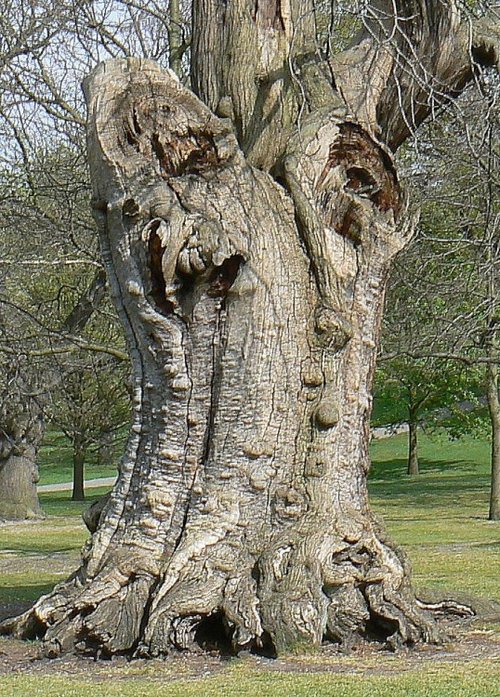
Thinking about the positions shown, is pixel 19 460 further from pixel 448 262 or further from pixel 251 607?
pixel 251 607

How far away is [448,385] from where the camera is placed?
3184 centimetres

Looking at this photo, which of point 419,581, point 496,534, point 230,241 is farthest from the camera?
point 496,534

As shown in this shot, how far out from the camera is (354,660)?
7008mm

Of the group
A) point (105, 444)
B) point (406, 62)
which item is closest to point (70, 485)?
point (105, 444)

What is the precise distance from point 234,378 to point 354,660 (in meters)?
2.04

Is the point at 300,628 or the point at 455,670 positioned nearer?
the point at 455,670

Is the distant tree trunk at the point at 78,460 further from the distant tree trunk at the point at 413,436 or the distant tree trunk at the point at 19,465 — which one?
the distant tree trunk at the point at 413,436

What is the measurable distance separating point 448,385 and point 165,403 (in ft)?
81.9

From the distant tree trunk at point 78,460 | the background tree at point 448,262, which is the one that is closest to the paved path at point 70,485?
the distant tree trunk at point 78,460

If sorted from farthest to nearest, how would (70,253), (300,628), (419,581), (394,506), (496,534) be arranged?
(394,506), (496,534), (70,253), (419,581), (300,628)

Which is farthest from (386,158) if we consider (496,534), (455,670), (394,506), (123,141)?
(394,506)

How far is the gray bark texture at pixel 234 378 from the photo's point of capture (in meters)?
7.25

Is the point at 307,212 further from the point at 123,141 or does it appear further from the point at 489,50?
the point at 489,50

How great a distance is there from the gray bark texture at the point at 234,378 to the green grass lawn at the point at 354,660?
1.48 ft
